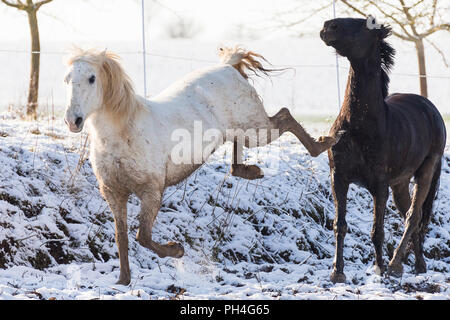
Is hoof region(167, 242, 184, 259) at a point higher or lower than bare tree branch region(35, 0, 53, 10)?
lower

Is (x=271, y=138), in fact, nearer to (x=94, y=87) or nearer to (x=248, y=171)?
(x=248, y=171)

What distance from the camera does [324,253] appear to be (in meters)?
7.42

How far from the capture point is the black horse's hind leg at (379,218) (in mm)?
5621

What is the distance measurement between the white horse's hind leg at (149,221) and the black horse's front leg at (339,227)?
1.54 m

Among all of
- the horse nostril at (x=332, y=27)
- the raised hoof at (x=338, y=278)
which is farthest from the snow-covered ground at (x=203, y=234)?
the horse nostril at (x=332, y=27)

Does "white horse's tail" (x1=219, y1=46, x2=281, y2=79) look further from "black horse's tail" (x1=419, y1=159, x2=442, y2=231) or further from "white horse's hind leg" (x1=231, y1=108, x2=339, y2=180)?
"black horse's tail" (x1=419, y1=159, x2=442, y2=231)

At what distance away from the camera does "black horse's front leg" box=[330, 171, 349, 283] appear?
18.7 feet

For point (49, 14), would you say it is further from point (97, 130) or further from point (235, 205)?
point (97, 130)

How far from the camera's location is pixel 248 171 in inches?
252

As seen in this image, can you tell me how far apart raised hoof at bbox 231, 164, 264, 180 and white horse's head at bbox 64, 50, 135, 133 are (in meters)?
1.73

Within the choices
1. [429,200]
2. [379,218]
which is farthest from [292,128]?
[429,200]

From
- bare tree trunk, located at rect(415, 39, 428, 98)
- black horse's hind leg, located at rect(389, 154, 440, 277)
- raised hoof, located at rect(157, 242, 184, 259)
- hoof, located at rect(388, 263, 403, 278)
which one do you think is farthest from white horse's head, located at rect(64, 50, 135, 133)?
bare tree trunk, located at rect(415, 39, 428, 98)

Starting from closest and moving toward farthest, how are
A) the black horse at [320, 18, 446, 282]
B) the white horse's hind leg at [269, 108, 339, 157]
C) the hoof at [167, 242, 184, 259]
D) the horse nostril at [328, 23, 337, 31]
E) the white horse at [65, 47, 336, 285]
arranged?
the white horse at [65, 47, 336, 285] → the hoof at [167, 242, 184, 259] → the horse nostril at [328, 23, 337, 31] → the black horse at [320, 18, 446, 282] → the white horse's hind leg at [269, 108, 339, 157]
